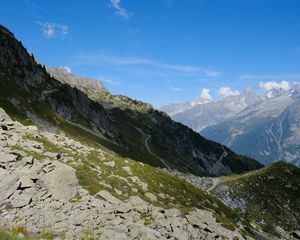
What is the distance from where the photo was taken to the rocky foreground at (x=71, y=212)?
28.0 meters

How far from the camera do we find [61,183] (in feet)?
116

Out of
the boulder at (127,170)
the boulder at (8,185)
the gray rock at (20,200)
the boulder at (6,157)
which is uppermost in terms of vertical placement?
the boulder at (127,170)

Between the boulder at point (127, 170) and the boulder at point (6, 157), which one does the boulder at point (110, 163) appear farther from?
the boulder at point (6, 157)

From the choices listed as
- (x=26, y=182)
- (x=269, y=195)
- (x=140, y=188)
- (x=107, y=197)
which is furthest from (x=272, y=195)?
(x=26, y=182)

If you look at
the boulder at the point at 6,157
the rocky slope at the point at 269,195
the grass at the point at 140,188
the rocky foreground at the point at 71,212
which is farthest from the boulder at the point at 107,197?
the rocky slope at the point at 269,195

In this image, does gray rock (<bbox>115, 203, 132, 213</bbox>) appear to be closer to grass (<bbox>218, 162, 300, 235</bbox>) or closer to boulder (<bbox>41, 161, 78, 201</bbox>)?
boulder (<bbox>41, 161, 78, 201</bbox>)

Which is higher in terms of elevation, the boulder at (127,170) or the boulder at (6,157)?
the boulder at (127,170)

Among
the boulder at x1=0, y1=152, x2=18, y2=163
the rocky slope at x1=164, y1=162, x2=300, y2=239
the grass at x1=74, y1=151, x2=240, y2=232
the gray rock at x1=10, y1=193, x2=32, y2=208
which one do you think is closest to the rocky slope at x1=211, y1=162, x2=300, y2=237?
the rocky slope at x1=164, y1=162, x2=300, y2=239

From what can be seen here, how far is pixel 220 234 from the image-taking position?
3353 cm

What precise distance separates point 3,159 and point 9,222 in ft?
35.5

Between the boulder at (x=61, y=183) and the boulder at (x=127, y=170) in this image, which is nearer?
the boulder at (x=61, y=183)

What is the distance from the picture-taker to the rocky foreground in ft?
91.9

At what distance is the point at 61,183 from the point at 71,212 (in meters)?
5.39

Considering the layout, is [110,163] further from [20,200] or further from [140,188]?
[20,200]
